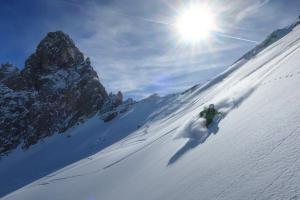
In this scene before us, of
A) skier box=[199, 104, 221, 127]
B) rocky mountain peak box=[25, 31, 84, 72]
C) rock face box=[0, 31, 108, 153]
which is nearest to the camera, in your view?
skier box=[199, 104, 221, 127]

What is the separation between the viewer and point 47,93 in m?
74.8

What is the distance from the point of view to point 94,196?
6.07 metres

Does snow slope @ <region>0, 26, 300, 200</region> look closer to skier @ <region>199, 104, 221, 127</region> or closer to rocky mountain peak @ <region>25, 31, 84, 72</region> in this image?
skier @ <region>199, 104, 221, 127</region>

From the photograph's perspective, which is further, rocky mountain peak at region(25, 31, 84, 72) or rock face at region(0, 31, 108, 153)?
rocky mountain peak at region(25, 31, 84, 72)

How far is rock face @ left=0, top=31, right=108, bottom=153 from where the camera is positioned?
68.7m

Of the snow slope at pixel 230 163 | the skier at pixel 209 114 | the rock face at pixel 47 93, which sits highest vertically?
the rock face at pixel 47 93

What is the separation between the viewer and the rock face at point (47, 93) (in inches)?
2704

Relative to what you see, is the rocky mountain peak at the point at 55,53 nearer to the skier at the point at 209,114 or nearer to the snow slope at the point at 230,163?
the snow slope at the point at 230,163

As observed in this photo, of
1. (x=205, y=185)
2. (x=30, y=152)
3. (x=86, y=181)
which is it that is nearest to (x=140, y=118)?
(x=30, y=152)

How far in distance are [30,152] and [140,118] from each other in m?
32.4

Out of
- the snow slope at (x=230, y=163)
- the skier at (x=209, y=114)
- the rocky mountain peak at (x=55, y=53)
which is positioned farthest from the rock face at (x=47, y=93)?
the skier at (x=209, y=114)

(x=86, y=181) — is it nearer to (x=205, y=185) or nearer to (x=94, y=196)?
(x=94, y=196)

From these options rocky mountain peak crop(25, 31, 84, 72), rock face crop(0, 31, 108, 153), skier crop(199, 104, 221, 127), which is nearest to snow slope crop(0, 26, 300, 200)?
skier crop(199, 104, 221, 127)

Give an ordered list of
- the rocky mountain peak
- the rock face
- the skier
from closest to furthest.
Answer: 1. the skier
2. the rock face
3. the rocky mountain peak
